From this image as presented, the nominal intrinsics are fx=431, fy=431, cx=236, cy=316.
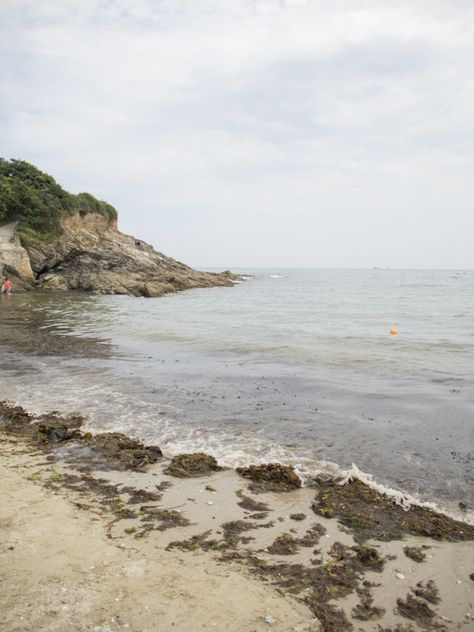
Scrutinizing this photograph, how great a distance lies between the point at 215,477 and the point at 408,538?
2348mm

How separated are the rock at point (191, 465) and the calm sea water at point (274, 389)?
0.36 meters

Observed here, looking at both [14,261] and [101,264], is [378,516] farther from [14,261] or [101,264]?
[101,264]

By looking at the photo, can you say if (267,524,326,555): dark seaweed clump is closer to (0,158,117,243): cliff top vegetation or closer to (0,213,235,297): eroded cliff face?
(0,213,235,297): eroded cliff face

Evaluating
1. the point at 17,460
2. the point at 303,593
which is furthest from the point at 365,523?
the point at 17,460

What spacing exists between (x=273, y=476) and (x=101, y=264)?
4261cm

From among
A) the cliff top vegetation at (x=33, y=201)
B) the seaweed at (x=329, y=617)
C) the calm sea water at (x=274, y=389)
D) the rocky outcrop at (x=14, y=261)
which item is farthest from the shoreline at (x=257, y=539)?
the cliff top vegetation at (x=33, y=201)

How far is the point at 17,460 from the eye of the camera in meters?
5.76

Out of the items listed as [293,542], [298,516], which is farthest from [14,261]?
[293,542]

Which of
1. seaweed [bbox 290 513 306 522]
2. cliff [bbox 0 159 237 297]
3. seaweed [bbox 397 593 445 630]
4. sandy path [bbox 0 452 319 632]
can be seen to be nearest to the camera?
sandy path [bbox 0 452 319 632]

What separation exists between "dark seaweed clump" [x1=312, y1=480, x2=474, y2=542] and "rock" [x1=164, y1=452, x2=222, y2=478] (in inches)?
58.2

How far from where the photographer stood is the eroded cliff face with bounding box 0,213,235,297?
39688 mm

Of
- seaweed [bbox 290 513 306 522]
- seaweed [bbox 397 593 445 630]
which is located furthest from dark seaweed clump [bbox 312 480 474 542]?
seaweed [bbox 397 593 445 630]

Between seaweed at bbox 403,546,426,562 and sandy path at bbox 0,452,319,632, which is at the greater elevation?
sandy path at bbox 0,452,319,632

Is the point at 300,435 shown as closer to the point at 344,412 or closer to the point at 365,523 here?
the point at 344,412
